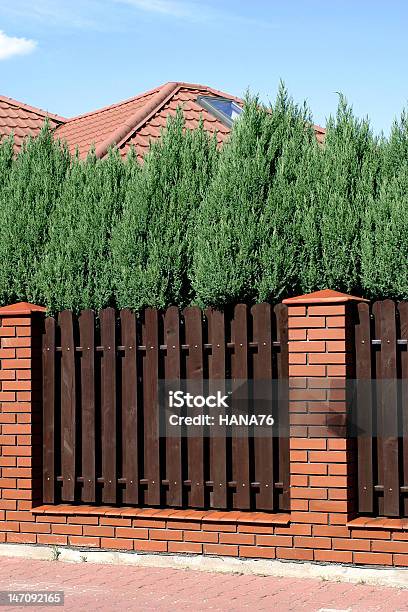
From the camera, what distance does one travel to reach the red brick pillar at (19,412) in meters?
8.59

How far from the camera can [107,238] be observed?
8.88 meters

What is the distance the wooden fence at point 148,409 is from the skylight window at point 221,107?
7812 mm

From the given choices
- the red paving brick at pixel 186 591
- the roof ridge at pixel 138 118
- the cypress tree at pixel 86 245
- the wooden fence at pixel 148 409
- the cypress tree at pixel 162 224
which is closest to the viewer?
the red paving brick at pixel 186 591

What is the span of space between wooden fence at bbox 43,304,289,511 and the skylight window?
7.81m

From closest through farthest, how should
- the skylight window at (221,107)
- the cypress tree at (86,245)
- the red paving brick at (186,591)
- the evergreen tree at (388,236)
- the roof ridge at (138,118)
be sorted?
the red paving brick at (186,591), the evergreen tree at (388,236), the cypress tree at (86,245), the roof ridge at (138,118), the skylight window at (221,107)

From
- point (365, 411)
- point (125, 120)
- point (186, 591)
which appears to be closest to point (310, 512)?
point (365, 411)

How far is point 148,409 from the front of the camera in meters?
8.23

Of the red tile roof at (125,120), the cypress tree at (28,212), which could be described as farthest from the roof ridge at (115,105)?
the cypress tree at (28,212)

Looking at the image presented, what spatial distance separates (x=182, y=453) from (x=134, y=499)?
22.6 inches

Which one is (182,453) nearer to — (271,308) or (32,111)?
(271,308)

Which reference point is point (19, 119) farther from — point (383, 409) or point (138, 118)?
point (383, 409)

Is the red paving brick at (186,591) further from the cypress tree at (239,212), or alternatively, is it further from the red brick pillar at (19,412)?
the cypress tree at (239,212)

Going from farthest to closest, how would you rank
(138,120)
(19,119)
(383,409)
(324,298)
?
1. (19,119)
2. (138,120)
3. (324,298)
4. (383,409)

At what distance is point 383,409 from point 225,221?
2.05 metres
